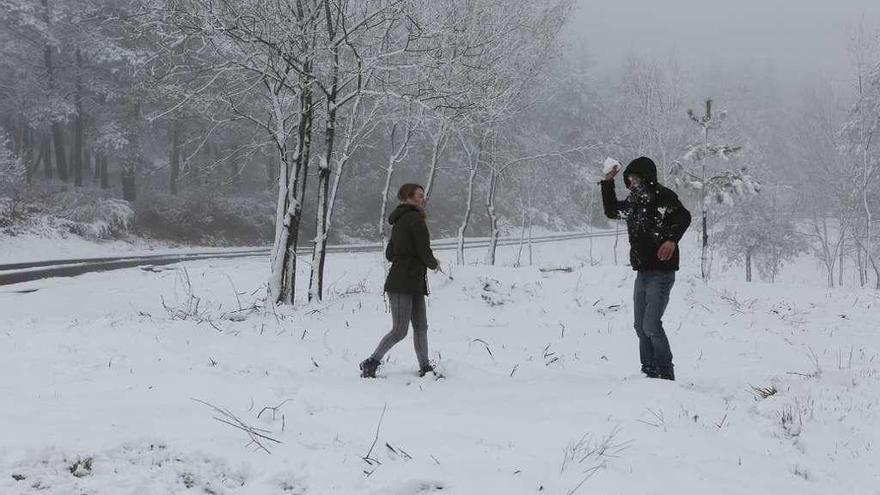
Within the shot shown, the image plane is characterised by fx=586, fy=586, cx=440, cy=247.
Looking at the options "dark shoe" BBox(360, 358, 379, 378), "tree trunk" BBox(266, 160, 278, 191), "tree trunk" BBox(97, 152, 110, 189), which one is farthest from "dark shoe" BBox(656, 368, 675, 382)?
"tree trunk" BBox(266, 160, 278, 191)

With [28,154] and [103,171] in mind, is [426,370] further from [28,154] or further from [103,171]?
[28,154]

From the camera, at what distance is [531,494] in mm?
3262

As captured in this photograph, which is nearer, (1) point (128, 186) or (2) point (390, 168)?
(2) point (390, 168)

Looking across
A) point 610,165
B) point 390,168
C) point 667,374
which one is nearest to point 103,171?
point 390,168

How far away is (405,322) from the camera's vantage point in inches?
222

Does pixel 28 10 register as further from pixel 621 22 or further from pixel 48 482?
pixel 621 22

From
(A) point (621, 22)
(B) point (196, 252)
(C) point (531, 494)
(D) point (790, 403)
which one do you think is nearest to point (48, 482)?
(C) point (531, 494)

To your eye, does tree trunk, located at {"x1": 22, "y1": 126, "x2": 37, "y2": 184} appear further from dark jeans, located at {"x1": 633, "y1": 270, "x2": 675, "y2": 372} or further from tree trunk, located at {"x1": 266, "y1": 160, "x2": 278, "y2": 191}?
dark jeans, located at {"x1": 633, "y1": 270, "x2": 675, "y2": 372}

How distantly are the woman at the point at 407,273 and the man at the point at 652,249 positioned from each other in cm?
197

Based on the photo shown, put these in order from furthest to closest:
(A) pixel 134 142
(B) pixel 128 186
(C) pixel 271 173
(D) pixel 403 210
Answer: (C) pixel 271 173
(B) pixel 128 186
(A) pixel 134 142
(D) pixel 403 210

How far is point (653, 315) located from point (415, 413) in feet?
8.24

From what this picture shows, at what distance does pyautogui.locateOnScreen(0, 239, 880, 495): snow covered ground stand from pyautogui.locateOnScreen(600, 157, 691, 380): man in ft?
1.36

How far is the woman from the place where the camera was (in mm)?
5629

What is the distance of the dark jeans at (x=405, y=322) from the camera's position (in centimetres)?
564
